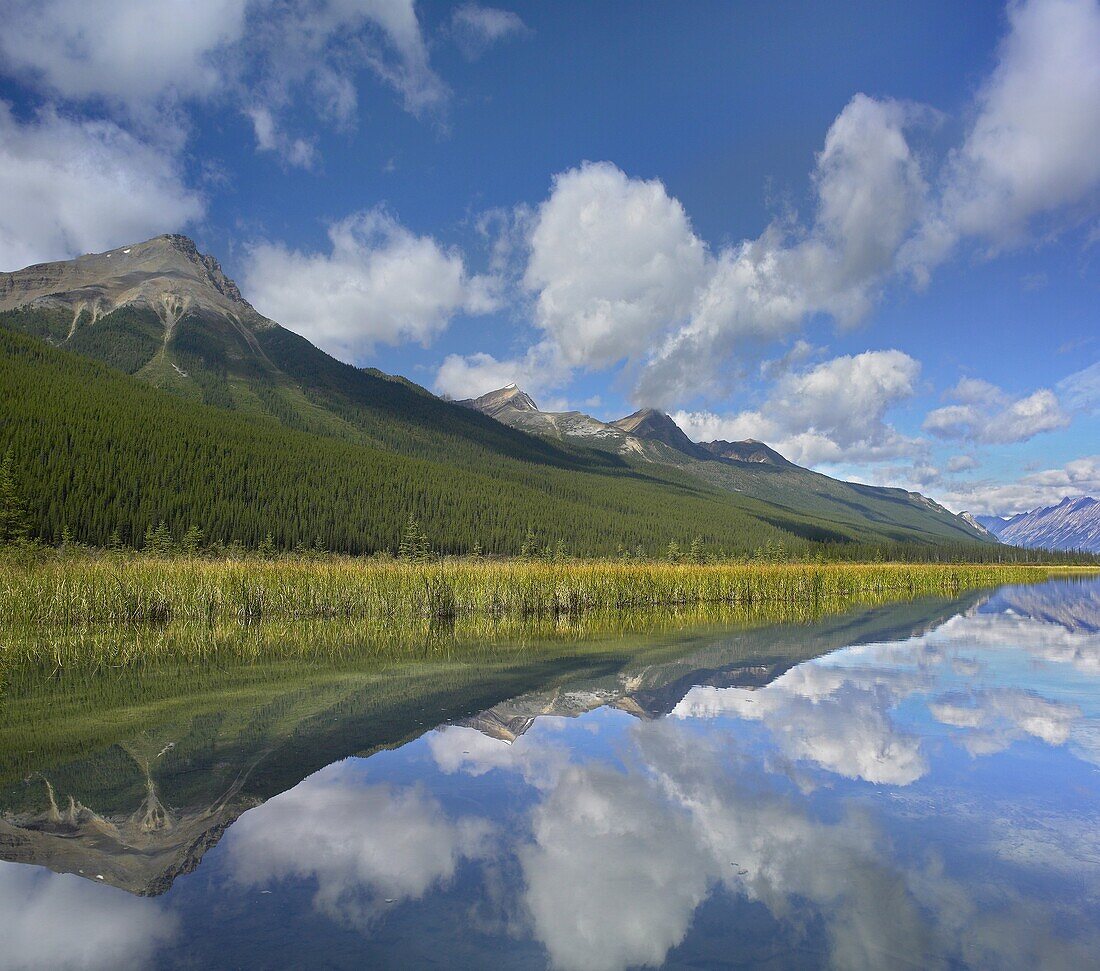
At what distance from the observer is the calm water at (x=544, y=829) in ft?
19.0

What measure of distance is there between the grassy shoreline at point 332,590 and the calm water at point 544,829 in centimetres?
1209

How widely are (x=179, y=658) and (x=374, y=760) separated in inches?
456

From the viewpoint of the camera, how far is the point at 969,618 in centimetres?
3838

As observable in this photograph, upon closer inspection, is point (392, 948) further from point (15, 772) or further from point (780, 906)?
point (15, 772)

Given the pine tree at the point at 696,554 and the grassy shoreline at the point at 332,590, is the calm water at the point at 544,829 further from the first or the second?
the pine tree at the point at 696,554

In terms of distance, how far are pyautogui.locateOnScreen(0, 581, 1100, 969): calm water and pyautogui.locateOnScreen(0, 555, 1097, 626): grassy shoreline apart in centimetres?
1209

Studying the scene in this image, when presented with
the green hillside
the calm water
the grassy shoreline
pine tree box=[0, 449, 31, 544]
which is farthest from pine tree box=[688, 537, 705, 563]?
the calm water

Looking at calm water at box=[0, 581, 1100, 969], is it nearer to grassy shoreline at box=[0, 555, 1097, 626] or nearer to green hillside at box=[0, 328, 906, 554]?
grassy shoreline at box=[0, 555, 1097, 626]

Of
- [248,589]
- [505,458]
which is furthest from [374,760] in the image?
[505,458]

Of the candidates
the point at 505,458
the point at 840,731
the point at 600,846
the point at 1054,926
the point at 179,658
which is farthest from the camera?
the point at 505,458

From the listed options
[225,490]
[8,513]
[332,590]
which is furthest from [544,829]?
[225,490]

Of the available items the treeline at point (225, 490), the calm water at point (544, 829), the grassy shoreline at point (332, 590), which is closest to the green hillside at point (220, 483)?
the treeline at point (225, 490)

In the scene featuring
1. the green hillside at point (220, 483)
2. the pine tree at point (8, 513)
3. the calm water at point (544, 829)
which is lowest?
the calm water at point (544, 829)

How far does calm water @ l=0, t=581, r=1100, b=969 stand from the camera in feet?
19.0
